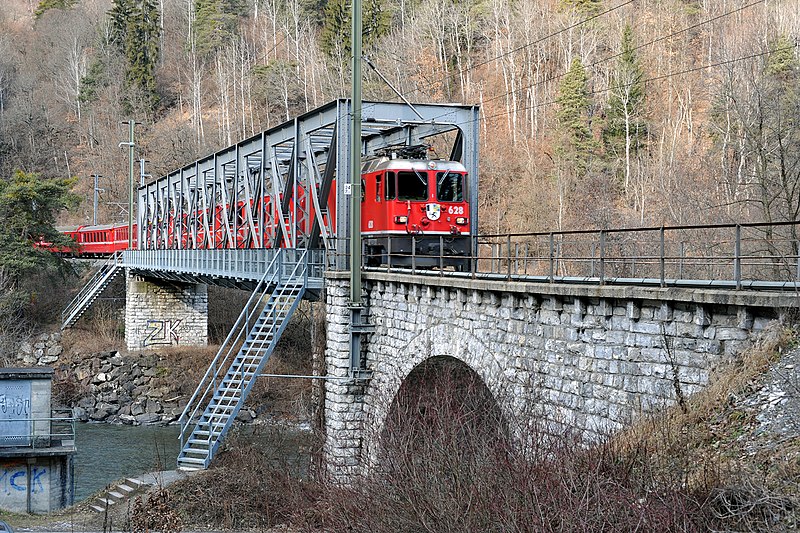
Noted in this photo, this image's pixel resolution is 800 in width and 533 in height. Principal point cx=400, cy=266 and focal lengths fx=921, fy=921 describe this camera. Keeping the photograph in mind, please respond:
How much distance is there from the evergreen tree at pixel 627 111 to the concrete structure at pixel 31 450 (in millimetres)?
32377

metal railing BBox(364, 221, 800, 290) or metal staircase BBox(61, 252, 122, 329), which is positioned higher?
metal railing BBox(364, 221, 800, 290)

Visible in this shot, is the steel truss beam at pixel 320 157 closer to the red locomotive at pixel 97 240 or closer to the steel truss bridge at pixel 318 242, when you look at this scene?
the steel truss bridge at pixel 318 242

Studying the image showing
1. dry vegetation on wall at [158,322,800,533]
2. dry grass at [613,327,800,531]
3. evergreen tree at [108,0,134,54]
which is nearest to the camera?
Answer: dry grass at [613,327,800,531]

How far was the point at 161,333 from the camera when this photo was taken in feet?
161

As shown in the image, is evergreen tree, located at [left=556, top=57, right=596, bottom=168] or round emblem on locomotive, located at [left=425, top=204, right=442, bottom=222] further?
evergreen tree, located at [left=556, top=57, right=596, bottom=168]

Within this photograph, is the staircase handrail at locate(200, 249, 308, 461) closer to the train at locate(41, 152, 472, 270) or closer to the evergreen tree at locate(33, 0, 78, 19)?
the train at locate(41, 152, 472, 270)

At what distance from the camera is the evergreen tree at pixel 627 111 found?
1921 inches

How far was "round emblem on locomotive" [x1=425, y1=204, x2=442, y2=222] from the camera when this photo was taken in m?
22.4

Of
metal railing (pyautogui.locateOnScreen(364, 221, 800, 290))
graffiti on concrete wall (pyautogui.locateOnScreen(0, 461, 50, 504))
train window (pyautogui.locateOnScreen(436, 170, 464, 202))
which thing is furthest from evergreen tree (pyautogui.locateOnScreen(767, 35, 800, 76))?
graffiti on concrete wall (pyautogui.locateOnScreen(0, 461, 50, 504))

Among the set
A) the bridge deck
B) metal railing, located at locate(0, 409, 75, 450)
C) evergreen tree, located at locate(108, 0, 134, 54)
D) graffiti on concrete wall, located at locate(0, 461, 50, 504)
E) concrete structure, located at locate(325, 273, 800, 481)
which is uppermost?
evergreen tree, located at locate(108, 0, 134, 54)

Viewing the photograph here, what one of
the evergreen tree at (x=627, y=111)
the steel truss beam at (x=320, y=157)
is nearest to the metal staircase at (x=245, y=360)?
the steel truss beam at (x=320, y=157)

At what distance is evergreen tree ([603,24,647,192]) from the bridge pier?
2356cm

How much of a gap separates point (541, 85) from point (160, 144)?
34745 mm

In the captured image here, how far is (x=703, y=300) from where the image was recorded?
10000 mm
